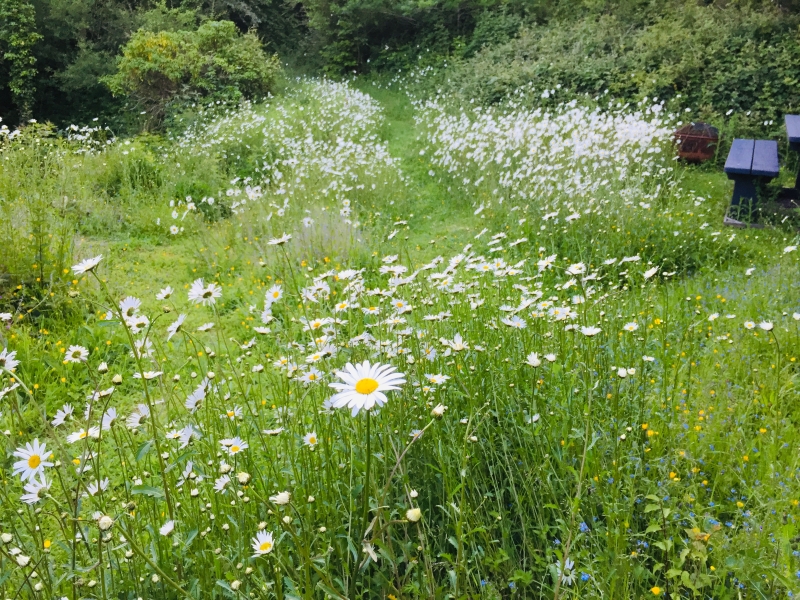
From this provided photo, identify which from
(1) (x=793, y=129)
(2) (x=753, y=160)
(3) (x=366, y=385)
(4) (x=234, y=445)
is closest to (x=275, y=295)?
(4) (x=234, y=445)

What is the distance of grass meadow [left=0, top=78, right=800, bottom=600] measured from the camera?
140 cm

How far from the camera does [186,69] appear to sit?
1194cm

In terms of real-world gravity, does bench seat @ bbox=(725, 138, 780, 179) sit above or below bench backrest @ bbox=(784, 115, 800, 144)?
below

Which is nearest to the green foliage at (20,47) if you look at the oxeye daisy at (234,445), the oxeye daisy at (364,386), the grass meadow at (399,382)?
the grass meadow at (399,382)

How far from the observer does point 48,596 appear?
51.8 inches

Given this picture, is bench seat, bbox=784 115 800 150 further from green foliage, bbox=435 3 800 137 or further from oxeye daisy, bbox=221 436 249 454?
oxeye daisy, bbox=221 436 249 454

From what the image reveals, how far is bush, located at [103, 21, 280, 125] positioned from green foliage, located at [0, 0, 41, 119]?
9.28ft

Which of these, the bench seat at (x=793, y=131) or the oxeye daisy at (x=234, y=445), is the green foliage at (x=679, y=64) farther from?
the oxeye daisy at (x=234, y=445)

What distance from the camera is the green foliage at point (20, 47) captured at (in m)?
13.4

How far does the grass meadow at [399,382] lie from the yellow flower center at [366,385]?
3cm

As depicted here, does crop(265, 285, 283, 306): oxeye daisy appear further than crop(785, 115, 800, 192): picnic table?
No

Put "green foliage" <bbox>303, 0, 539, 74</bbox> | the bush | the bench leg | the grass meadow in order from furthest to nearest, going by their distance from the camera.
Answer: "green foliage" <bbox>303, 0, 539, 74</bbox> → the bush → the bench leg → the grass meadow

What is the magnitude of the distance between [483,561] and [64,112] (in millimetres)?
17547

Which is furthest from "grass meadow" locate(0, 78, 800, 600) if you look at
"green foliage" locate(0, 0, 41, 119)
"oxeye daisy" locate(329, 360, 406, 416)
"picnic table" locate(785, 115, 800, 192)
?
"green foliage" locate(0, 0, 41, 119)
